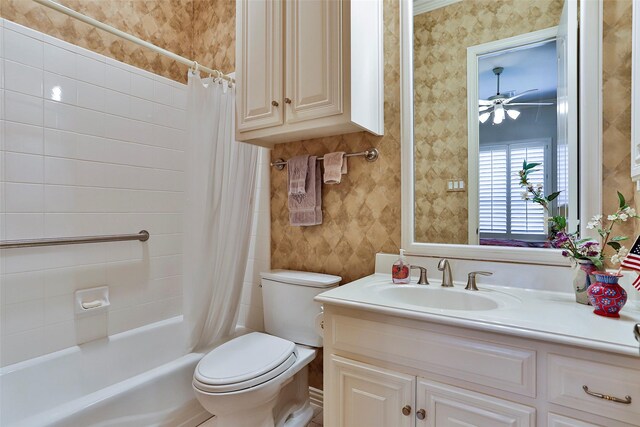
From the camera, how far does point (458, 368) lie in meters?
0.98

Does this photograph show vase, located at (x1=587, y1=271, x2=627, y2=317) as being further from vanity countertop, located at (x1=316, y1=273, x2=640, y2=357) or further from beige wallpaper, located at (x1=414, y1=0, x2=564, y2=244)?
beige wallpaper, located at (x1=414, y1=0, x2=564, y2=244)

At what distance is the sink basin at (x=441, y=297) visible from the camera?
4.05ft

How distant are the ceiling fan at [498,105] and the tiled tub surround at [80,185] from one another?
1.90 m

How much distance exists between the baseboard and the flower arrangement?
1.42 m

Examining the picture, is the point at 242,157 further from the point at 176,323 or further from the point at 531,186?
the point at 531,186

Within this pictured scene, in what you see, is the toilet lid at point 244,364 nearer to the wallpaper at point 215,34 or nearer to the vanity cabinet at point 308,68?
the vanity cabinet at point 308,68

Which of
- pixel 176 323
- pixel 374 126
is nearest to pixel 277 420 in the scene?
pixel 176 323

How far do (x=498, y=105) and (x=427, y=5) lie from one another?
604mm

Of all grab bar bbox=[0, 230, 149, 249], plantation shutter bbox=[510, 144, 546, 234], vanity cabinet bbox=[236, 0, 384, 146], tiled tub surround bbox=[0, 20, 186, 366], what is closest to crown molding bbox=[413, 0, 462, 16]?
vanity cabinet bbox=[236, 0, 384, 146]

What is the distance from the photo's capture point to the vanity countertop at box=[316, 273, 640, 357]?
0.81m

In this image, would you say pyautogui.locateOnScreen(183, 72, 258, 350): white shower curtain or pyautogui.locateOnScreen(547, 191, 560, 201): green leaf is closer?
pyautogui.locateOnScreen(547, 191, 560, 201): green leaf

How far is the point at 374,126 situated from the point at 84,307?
1812mm

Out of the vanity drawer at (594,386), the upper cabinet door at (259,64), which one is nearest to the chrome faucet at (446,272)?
the vanity drawer at (594,386)

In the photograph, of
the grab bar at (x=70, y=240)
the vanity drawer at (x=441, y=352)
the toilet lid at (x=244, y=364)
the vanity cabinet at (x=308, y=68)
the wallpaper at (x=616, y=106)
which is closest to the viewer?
the vanity drawer at (x=441, y=352)
